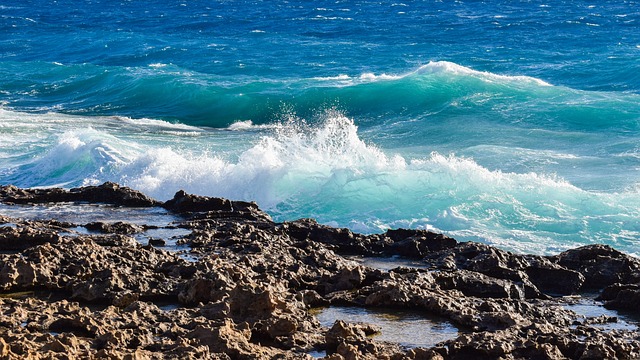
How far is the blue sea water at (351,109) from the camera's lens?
13.3 m

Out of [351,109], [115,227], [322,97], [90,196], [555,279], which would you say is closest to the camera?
[555,279]

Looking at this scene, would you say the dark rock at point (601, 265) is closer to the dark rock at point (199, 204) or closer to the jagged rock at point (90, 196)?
the dark rock at point (199, 204)

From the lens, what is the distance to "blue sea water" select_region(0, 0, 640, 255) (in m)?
13.3

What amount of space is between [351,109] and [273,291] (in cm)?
1829

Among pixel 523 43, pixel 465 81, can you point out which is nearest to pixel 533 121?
pixel 465 81

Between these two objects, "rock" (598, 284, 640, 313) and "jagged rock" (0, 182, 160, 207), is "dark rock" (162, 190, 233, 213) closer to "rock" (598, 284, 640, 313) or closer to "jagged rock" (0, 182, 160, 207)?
"jagged rock" (0, 182, 160, 207)

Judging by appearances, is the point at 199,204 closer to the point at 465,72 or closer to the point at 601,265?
the point at 601,265

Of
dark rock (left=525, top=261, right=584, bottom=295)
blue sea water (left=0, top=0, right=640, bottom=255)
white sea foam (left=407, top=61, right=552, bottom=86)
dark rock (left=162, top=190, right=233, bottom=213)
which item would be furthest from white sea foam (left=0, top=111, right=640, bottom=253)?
white sea foam (left=407, top=61, right=552, bottom=86)

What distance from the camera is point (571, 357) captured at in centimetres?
599

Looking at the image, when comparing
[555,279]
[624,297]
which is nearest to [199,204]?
[555,279]

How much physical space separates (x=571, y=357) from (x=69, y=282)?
3619mm

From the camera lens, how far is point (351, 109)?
24.7 meters

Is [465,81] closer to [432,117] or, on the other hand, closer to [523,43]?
[432,117]

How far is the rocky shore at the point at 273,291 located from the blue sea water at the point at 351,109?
2.77m
